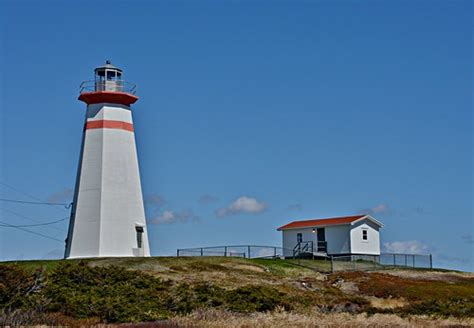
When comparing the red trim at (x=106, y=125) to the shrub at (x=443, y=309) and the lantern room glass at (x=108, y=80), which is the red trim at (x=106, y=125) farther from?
the shrub at (x=443, y=309)

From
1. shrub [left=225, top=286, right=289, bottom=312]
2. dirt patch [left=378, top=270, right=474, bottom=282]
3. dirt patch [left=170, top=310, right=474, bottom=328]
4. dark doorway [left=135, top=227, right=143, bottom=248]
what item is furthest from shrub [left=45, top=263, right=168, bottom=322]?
dirt patch [left=378, top=270, right=474, bottom=282]

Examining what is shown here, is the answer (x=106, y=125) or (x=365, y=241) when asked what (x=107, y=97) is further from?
(x=365, y=241)

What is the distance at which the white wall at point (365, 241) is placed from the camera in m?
57.6

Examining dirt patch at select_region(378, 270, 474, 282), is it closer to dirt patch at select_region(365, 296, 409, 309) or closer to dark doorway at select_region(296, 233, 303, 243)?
dirt patch at select_region(365, 296, 409, 309)

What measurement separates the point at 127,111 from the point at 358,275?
16.1 m

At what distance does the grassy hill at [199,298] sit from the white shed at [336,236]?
17.6 meters

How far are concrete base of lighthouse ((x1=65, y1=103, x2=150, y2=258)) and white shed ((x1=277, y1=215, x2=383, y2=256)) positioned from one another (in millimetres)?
18349

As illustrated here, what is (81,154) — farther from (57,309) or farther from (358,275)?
(57,309)

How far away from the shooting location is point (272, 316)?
70.5 ft

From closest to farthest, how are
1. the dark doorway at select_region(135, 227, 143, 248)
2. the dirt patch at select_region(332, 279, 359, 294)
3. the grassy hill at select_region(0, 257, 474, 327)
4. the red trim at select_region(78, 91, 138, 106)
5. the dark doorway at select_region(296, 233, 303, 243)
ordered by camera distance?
the grassy hill at select_region(0, 257, 474, 327) → the dirt patch at select_region(332, 279, 359, 294) → the dark doorway at select_region(135, 227, 143, 248) → the red trim at select_region(78, 91, 138, 106) → the dark doorway at select_region(296, 233, 303, 243)

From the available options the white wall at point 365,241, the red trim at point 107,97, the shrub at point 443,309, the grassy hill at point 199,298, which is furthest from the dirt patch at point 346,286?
the white wall at point 365,241

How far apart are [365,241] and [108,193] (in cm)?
2349

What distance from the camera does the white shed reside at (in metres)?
57.7

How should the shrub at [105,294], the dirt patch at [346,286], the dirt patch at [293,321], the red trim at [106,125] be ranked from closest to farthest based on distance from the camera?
the dirt patch at [293,321] → the shrub at [105,294] → the dirt patch at [346,286] → the red trim at [106,125]
